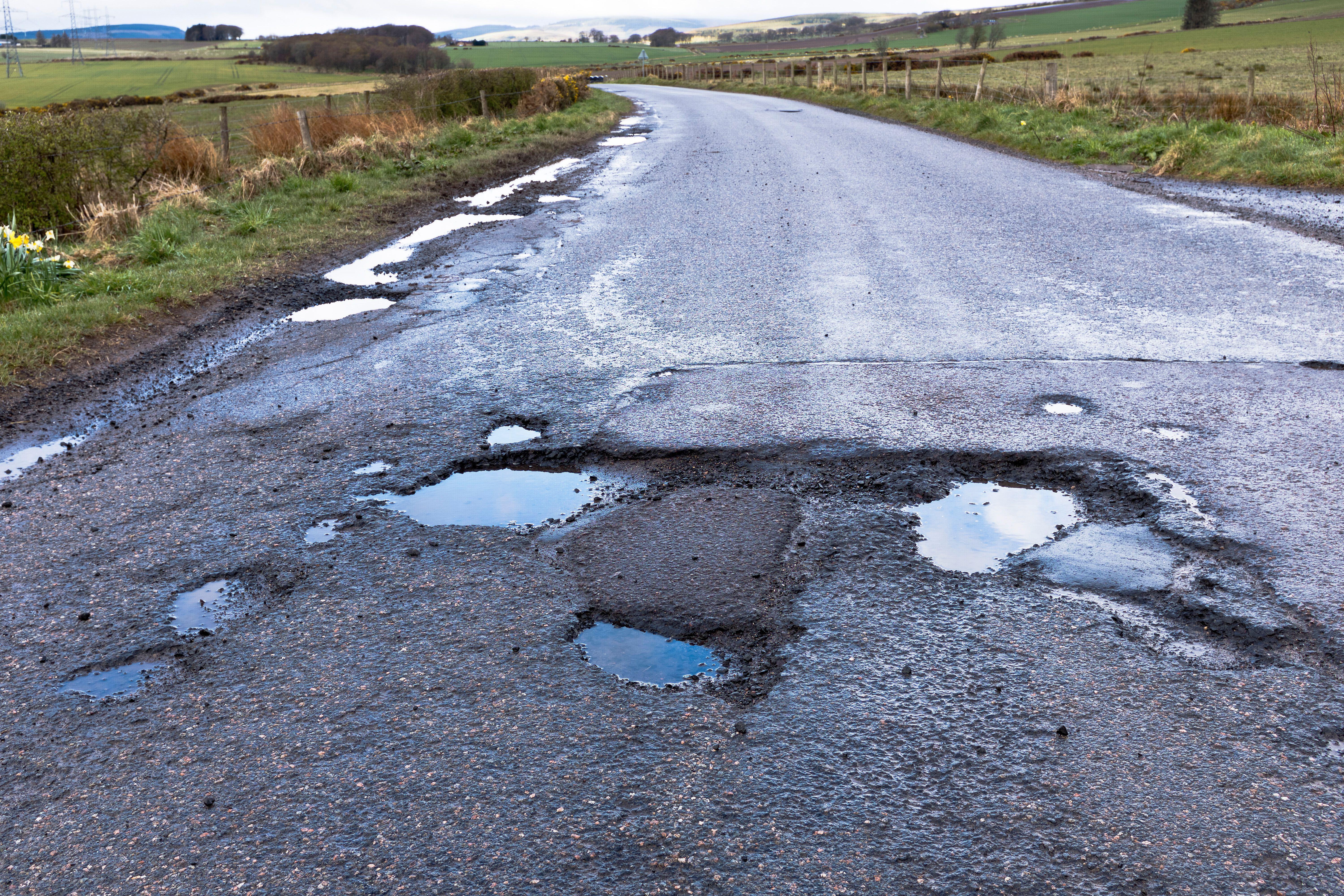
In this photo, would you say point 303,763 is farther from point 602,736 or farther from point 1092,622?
point 1092,622

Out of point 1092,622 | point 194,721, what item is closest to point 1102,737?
point 1092,622

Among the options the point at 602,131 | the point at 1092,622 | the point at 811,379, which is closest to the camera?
the point at 1092,622

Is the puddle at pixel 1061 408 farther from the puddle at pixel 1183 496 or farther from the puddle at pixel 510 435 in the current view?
the puddle at pixel 510 435

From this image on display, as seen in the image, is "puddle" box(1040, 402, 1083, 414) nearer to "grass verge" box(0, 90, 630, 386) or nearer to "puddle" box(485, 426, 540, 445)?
"puddle" box(485, 426, 540, 445)

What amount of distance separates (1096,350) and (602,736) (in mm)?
4544

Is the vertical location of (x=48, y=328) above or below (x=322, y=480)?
above

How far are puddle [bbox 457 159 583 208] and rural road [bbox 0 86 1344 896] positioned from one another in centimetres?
639

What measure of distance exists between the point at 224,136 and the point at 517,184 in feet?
14.5

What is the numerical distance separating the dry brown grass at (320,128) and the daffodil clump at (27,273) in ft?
24.7

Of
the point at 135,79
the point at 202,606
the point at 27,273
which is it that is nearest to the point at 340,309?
the point at 27,273

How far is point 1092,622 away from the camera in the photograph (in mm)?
3240

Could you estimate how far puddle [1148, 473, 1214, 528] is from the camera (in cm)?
385

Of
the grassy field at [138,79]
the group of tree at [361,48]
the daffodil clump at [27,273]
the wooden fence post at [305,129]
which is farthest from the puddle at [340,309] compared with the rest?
the group of tree at [361,48]

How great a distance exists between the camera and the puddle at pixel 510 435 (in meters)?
4.91
